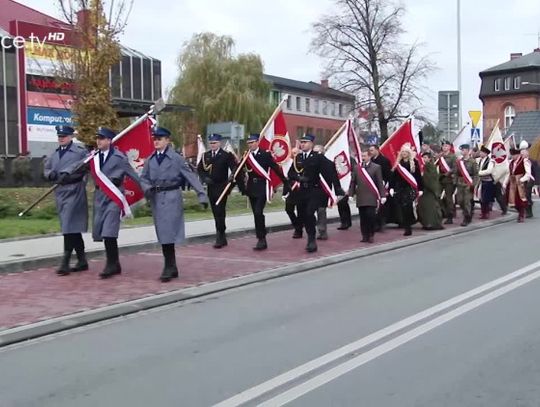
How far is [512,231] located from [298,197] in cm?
566

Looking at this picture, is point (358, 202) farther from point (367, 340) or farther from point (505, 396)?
point (505, 396)

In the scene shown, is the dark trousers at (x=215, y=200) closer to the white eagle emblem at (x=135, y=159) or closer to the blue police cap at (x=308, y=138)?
the blue police cap at (x=308, y=138)

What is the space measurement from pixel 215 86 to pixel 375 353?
1960 inches

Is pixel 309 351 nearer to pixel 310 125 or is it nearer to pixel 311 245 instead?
pixel 311 245

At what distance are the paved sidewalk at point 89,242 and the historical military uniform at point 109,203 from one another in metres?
1.48

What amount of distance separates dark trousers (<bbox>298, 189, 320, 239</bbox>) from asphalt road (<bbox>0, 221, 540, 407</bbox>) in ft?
9.17

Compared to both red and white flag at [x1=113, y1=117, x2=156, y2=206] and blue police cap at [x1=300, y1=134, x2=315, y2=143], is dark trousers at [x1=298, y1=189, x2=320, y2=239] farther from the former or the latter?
red and white flag at [x1=113, y1=117, x2=156, y2=206]

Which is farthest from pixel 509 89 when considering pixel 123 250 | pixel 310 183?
pixel 123 250

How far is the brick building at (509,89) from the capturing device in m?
84.4

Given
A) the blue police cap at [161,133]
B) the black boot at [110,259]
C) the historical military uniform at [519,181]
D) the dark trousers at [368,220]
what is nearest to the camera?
the blue police cap at [161,133]

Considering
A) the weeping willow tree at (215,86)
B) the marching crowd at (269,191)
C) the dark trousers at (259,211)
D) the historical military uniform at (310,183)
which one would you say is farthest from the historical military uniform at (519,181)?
the weeping willow tree at (215,86)

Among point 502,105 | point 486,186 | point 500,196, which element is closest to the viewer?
point 486,186

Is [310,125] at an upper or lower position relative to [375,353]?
upper

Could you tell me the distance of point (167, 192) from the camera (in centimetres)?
958
